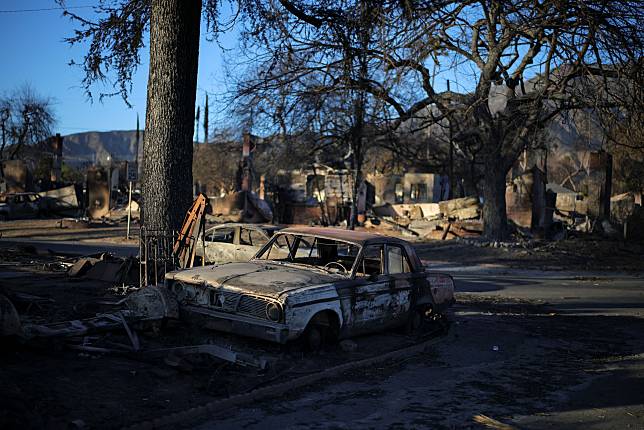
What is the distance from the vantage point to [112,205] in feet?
136

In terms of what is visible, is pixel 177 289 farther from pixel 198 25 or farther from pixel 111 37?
pixel 111 37

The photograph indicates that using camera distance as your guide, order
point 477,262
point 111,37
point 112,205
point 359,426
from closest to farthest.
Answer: point 359,426 < point 111,37 < point 477,262 < point 112,205

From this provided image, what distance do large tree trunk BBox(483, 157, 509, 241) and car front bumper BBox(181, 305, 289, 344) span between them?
65.4 ft

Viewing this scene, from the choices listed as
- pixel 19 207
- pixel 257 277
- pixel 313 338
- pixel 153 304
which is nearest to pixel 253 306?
pixel 257 277

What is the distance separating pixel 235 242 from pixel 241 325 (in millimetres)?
7816

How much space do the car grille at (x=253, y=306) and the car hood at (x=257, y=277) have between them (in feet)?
0.25

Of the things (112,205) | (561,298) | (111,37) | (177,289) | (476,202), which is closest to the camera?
(177,289)

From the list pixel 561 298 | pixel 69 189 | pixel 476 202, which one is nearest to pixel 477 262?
pixel 561 298

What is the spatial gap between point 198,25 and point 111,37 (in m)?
3.54

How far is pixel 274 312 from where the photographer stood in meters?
7.29

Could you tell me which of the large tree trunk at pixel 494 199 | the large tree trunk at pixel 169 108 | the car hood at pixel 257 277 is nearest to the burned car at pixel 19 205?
the large tree trunk at pixel 494 199

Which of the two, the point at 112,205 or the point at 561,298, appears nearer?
the point at 561,298

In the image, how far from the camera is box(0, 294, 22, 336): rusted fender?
585cm

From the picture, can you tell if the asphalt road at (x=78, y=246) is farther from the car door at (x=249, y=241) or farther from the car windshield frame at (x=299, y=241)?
the car windshield frame at (x=299, y=241)
